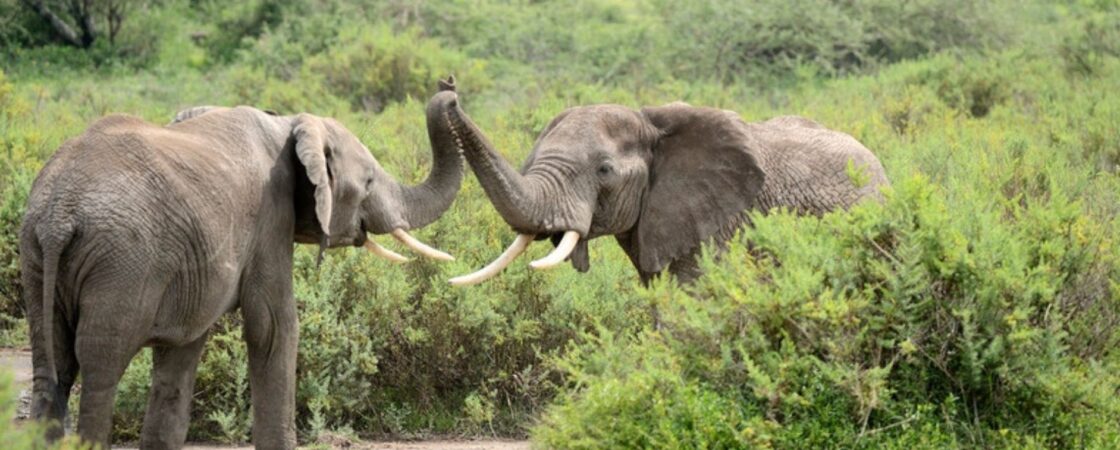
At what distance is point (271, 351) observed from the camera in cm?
703

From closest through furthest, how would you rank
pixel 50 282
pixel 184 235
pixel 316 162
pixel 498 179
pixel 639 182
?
pixel 50 282, pixel 184 235, pixel 316 162, pixel 498 179, pixel 639 182

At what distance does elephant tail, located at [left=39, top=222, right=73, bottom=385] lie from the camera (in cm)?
593

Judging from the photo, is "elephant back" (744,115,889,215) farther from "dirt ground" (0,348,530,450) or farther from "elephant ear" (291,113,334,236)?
"elephant ear" (291,113,334,236)

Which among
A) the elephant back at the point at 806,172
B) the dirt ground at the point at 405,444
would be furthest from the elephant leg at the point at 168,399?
the elephant back at the point at 806,172

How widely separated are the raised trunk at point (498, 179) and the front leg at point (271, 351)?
905 millimetres

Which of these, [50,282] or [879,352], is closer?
[50,282]

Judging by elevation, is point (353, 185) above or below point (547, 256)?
above

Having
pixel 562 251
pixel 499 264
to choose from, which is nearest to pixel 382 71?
pixel 499 264

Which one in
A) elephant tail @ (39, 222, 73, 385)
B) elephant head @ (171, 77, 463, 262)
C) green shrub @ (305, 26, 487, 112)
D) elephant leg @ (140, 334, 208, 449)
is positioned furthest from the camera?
green shrub @ (305, 26, 487, 112)

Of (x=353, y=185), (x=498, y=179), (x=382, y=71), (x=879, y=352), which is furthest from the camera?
(x=382, y=71)

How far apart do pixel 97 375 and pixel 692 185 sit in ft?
9.70

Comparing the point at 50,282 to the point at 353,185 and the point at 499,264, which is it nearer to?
the point at 353,185

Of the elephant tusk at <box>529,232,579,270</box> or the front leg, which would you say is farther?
the elephant tusk at <box>529,232,579,270</box>

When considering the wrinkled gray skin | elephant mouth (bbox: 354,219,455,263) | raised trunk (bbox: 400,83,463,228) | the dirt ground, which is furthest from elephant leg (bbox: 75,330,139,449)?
the dirt ground
